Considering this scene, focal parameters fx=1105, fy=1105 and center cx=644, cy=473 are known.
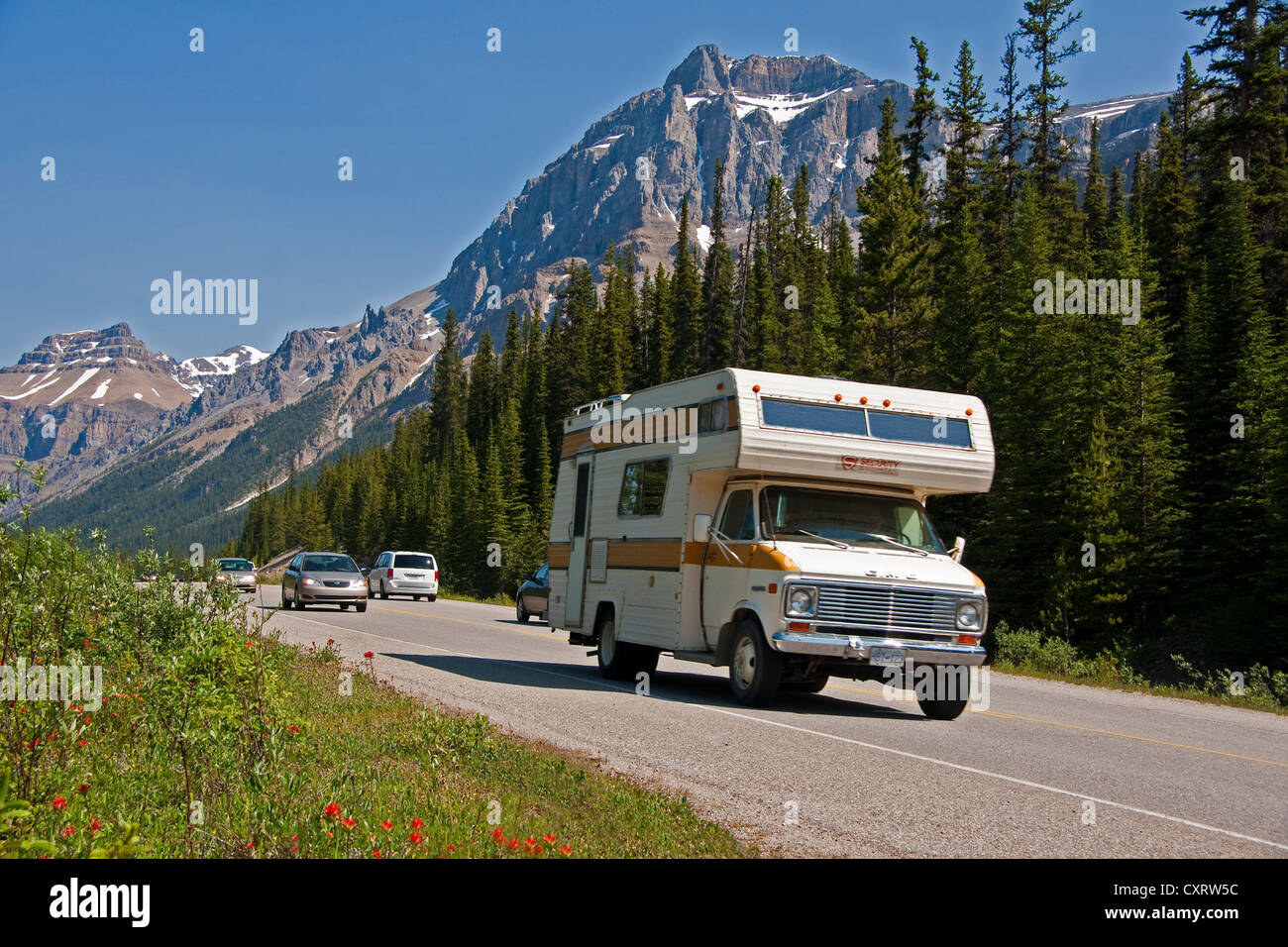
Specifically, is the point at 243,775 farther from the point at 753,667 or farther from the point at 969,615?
the point at 969,615

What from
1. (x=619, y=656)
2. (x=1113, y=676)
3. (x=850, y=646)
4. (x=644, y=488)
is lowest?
(x=1113, y=676)

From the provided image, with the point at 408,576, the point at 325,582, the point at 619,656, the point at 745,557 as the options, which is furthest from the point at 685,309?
the point at 745,557

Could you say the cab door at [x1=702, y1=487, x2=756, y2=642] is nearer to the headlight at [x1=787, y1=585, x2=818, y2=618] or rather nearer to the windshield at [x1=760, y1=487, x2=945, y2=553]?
the windshield at [x1=760, y1=487, x2=945, y2=553]

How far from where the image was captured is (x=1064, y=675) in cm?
2000

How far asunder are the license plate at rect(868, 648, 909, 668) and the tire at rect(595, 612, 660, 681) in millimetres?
3977

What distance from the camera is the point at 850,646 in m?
11.2

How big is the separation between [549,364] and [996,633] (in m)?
75.9

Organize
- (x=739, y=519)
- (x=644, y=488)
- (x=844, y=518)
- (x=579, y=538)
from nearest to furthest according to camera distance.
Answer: (x=844, y=518) < (x=739, y=519) < (x=644, y=488) < (x=579, y=538)

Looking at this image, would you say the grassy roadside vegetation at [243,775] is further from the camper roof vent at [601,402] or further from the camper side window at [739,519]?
the camper roof vent at [601,402]

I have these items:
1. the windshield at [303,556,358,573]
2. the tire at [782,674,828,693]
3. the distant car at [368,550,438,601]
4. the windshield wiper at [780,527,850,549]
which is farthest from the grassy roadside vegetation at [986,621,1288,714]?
the distant car at [368,550,438,601]

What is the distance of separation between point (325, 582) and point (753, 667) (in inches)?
850

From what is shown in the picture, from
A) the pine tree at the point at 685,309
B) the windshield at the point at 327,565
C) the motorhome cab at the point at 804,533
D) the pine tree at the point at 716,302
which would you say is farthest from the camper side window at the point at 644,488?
the pine tree at the point at 685,309

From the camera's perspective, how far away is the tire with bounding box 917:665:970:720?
39.3ft
